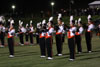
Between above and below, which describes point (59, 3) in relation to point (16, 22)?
above

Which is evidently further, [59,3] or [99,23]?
[59,3]

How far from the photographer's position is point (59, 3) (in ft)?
165

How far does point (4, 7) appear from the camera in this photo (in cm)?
4981

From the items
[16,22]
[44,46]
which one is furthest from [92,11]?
[44,46]

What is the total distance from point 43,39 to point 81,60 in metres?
2.67

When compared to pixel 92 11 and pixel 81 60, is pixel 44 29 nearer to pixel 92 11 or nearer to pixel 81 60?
pixel 81 60

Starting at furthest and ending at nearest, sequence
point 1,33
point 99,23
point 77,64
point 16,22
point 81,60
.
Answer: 1. point 16,22
2. point 99,23
3. point 1,33
4. point 81,60
5. point 77,64

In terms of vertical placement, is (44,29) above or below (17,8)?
below

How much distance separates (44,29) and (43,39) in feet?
3.05

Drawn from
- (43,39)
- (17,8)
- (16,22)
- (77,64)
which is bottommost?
(77,64)

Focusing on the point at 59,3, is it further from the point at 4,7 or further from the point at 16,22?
the point at 16,22

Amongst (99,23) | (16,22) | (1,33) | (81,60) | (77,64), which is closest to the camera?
(77,64)

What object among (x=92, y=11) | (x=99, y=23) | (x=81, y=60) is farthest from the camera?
(x=92, y=11)

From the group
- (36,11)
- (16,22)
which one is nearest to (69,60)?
(16,22)
